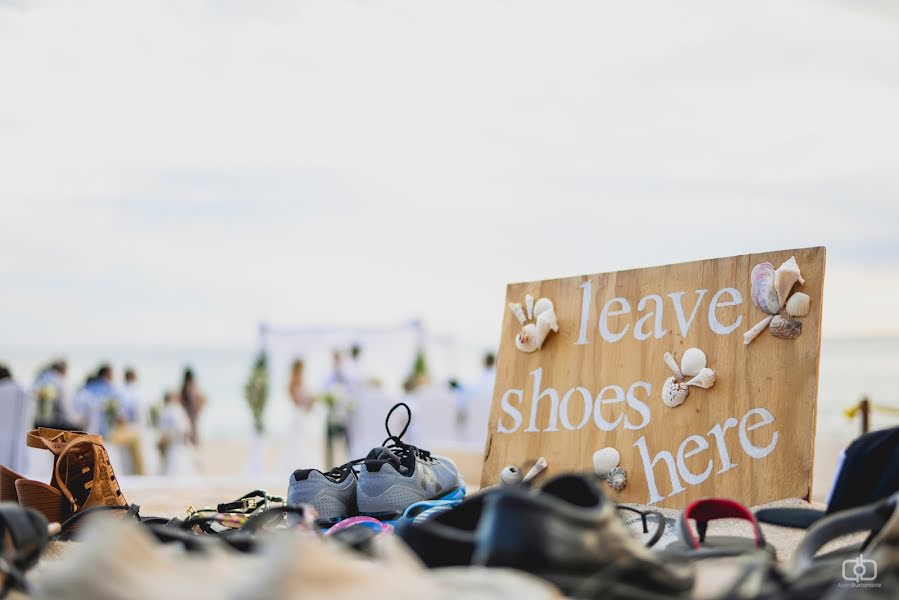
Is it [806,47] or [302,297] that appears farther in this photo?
[302,297]

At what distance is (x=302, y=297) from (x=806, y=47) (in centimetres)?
2844

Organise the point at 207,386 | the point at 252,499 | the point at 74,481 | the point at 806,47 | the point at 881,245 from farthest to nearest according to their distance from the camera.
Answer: the point at 207,386
the point at 881,245
the point at 806,47
the point at 252,499
the point at 74,481

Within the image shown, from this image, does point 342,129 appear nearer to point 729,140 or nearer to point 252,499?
point 729,140

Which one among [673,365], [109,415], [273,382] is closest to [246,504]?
[673,365]

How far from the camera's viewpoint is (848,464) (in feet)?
5.06

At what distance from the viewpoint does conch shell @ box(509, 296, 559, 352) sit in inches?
101

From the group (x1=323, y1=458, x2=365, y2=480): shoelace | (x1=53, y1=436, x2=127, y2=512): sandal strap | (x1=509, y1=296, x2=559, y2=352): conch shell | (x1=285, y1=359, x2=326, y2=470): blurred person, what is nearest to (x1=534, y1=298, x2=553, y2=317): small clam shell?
(x1=509, y1=296, x2=559, y2=352): conch shell

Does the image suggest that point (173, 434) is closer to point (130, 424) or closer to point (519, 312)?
point (130, 424)

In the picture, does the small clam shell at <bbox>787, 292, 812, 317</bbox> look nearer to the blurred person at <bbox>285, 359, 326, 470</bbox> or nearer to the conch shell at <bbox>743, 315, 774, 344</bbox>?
the conch shell at <bbox>743, 315, 774, 344</bbox>

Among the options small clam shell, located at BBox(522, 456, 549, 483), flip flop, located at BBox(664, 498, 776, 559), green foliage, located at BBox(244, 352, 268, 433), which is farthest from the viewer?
green foliage, located at BBox(244, 352, 268, 433)

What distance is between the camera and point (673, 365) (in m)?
2.31

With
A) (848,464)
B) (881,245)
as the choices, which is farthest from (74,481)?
(881,245)

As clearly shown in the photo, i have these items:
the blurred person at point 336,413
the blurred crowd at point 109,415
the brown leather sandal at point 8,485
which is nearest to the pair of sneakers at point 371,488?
the brown leather sandal at point 8,485

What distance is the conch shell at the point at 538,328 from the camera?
2561 millimetres
